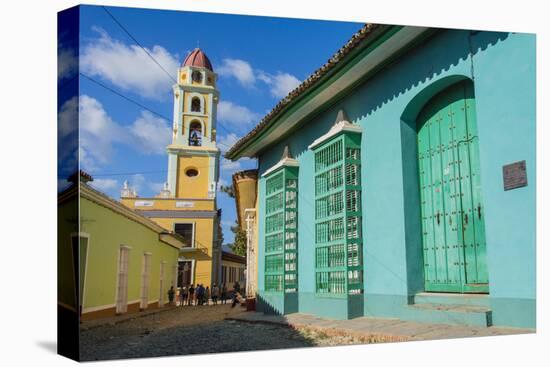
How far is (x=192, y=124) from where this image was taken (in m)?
5.41

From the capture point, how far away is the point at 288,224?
6.72 metres

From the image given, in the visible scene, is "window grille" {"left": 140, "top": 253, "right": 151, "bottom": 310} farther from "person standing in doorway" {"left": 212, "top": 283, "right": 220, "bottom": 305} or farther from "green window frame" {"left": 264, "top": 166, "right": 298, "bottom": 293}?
"green window frame" {"left": 264, "top": 166, "right": 298, "bottom": 293}

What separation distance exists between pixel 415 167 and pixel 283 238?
1893mm

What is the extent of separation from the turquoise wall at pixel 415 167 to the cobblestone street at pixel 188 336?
2.29ft

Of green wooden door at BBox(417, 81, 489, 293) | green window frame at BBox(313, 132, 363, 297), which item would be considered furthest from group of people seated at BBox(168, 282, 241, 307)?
green wooden door at BBox(417, 81, 489, 293)

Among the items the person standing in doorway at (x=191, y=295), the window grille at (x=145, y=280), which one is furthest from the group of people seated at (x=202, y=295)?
the window grille at (x=145, y=280)

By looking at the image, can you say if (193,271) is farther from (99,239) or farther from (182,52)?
(182,52)

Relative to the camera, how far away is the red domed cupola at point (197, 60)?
5.30m

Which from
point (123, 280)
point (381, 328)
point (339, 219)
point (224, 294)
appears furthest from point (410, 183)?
point (123, 280)

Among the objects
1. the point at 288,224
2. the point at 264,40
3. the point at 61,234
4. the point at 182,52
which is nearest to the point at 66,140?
the point at 61,234

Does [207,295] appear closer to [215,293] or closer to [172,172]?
[215,293]

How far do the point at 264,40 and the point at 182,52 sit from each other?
81cm

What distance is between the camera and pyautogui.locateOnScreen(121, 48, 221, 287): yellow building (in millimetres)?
5262

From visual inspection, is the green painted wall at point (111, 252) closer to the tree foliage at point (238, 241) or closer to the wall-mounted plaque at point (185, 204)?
the wall-mounted plaque at point (185, 204)
